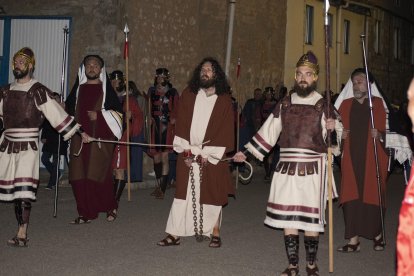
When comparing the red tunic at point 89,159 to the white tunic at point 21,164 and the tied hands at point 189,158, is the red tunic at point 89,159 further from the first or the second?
the tied hands at point 189,158

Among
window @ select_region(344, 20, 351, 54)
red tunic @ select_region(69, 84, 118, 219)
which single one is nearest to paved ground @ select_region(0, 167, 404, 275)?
red tunic @ select_region(69, 84, 118, 219)

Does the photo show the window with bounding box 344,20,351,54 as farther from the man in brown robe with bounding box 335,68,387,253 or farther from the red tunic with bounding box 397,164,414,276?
the red tunic with bounding box 397,164,414,276

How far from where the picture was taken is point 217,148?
29.3 feet

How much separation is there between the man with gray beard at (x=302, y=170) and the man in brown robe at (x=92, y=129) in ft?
10.8

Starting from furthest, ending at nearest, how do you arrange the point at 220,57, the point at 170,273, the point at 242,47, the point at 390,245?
1. the point at 242,47
2. the point at 220,57
3. the point at 390,245
4. the point at 170,273

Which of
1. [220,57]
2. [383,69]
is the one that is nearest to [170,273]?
[220,57]

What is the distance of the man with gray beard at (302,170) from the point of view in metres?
7.47

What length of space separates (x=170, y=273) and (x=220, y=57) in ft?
47.2

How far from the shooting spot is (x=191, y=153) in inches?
353

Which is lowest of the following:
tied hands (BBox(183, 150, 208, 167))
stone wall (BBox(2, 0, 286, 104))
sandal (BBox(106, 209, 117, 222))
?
sandal (BBox(106, 209, 117, 222))

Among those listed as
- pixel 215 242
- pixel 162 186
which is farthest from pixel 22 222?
pixel 162 186

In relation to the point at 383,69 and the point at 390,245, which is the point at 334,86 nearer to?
the point at 383,69

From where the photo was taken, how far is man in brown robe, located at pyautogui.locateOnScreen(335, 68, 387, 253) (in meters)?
9.20

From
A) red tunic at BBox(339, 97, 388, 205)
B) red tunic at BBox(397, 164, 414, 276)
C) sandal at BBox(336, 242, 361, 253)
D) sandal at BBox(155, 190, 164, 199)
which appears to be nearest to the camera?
red tunic at BBox(397, 164, 414, 276)
